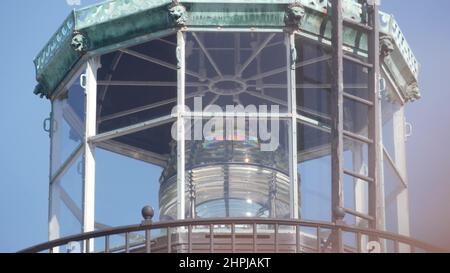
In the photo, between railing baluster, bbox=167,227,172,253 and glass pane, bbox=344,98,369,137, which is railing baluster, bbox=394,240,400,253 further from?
glass pane, bbox=344,98,369,137

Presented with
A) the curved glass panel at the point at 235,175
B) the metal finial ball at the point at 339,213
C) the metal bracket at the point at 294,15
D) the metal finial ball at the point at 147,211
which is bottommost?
the metal finial ball at the point at 147,211

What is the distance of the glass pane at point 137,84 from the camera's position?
47156 mm

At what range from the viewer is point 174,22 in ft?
152

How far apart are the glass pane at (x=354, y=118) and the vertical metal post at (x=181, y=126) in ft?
7.86

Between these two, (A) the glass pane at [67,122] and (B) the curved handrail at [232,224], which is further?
(A) the glass pane at [67,122]

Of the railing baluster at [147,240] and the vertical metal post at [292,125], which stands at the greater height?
the vertical metal post at [292,125]

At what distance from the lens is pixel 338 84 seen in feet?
151

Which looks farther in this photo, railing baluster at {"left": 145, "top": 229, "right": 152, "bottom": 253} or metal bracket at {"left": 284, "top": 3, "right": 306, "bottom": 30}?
metal bracket at {"left": 284, "top": 3, "right": 306, "bottom": 30}

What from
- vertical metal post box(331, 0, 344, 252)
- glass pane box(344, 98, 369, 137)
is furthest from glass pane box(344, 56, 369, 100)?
vertical metal post box(331, 0, 344, 252)

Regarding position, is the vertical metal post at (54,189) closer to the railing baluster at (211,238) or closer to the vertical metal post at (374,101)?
the railing baluster at (211,238)

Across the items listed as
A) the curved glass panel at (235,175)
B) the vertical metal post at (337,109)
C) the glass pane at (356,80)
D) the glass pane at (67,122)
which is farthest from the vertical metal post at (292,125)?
the glass pane at (67,122)

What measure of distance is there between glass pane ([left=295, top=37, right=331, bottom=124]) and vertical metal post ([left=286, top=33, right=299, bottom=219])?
0.18 metres

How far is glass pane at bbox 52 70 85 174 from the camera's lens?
47656 mm
